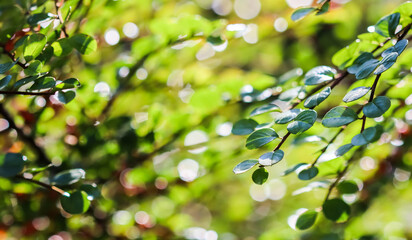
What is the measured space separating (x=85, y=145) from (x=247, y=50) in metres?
0.63

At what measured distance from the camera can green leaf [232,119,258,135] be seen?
605 mm

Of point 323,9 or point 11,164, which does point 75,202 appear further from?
point 323,9

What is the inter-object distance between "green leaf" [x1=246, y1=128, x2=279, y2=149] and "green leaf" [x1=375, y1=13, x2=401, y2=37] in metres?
0.22

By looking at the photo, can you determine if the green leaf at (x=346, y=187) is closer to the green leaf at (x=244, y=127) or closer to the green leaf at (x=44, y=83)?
the green leaf at (x=244, y=127)

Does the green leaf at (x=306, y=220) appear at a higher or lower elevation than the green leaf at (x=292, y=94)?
lower

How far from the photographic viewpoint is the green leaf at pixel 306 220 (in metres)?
0.66

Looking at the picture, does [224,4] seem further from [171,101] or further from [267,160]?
[267,160]

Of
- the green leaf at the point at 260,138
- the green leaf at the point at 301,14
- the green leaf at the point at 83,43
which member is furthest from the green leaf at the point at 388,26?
the green leaf at the point at 83,43

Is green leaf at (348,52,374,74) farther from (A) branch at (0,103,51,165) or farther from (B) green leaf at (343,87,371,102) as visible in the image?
(A) branch at (0,103,51,165)

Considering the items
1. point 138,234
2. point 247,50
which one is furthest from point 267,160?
point 247,50

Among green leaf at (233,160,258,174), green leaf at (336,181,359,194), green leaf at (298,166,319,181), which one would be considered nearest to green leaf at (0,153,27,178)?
green leaf at (233,160,258,174)

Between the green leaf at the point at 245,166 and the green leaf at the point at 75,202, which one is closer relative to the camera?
the green leaf at the point at 245,166

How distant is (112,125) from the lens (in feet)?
2.97

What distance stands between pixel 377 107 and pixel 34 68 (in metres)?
0.42
